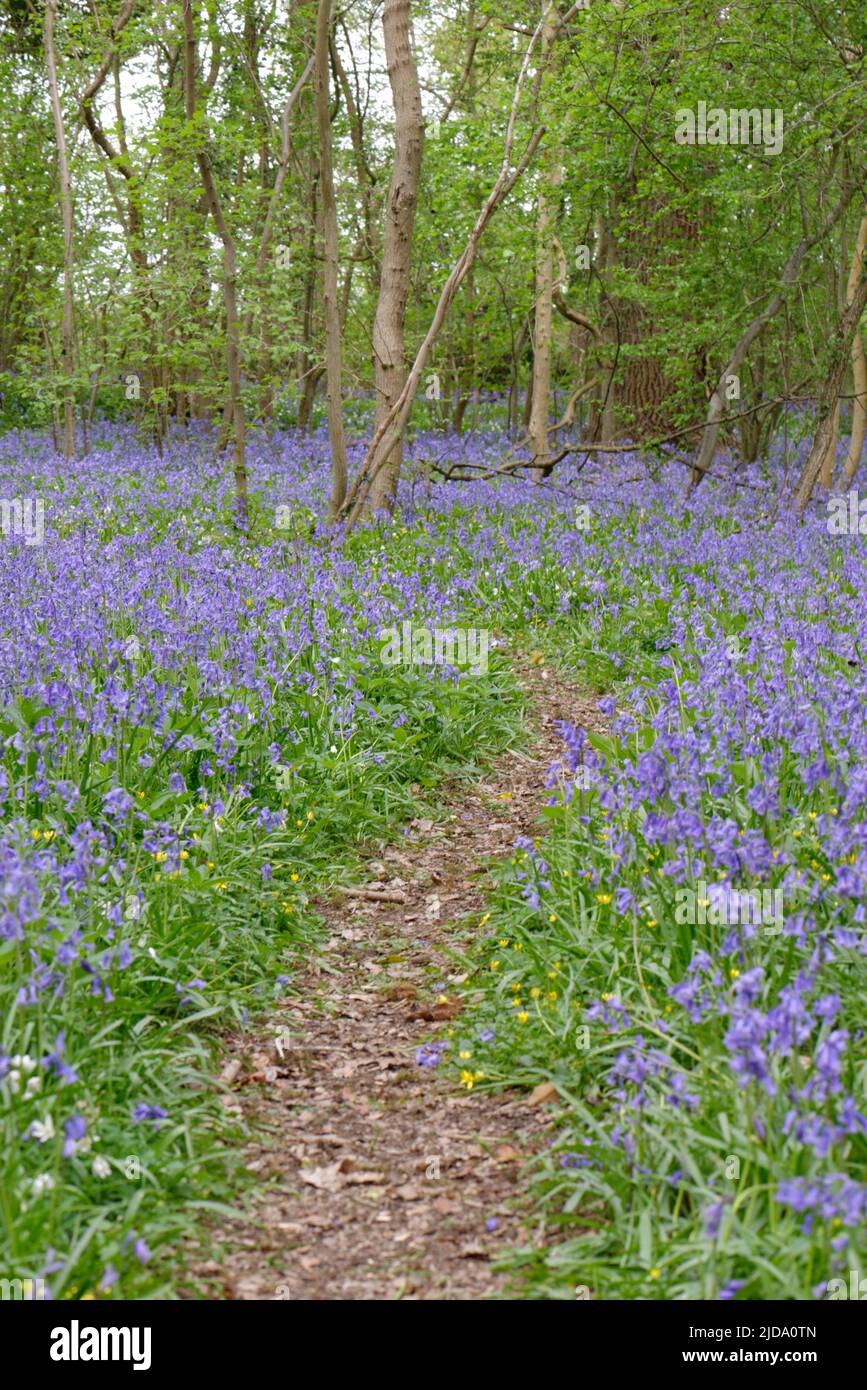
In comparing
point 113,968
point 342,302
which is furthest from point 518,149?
point 113,968

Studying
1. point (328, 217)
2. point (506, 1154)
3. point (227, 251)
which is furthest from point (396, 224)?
point (506, 1154)

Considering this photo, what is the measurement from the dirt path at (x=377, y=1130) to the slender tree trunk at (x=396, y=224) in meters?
6.73

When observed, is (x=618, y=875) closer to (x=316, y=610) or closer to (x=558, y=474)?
(x=316, y=610)

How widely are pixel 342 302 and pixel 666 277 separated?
322 inches

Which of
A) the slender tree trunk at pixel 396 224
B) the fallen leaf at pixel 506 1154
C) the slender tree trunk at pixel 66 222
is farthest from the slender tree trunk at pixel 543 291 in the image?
the fallen leaf at pixel 506 1154

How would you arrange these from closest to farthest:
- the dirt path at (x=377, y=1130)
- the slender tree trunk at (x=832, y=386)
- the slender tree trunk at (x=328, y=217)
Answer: the dirt path at (x=377, y=1130) < the slender tree trunk at (x=328, y=217) < the slender tree trunk at (x=832, y=386)

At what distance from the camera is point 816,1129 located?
2.52 meters

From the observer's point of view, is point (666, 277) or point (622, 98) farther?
point (666, 277)

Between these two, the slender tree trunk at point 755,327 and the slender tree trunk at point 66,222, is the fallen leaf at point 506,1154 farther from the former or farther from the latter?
the slender tree trunk at point 66,222

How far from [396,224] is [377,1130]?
29.7ft

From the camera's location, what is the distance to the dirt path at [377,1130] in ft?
9.65

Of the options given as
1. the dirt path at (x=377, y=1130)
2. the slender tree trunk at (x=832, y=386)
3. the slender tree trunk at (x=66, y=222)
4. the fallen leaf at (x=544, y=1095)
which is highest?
the slender tree trunk at (x=66, y=222)

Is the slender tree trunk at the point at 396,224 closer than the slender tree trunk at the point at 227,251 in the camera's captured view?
No

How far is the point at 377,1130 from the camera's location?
11.8 ft
